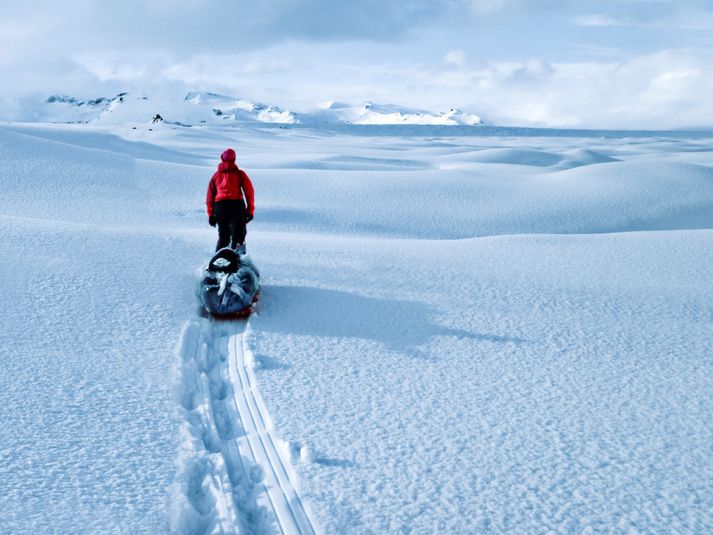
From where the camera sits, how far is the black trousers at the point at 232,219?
629cm

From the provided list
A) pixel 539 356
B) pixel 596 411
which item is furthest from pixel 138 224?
pixel 596 411

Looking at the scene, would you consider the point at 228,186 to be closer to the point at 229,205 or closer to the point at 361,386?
the point at 229,205

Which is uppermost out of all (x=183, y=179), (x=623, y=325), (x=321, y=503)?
(x=183, y=179)

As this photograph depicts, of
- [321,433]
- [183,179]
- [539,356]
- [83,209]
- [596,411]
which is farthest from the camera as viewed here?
[183,179]

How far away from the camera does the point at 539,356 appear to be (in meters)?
4.45

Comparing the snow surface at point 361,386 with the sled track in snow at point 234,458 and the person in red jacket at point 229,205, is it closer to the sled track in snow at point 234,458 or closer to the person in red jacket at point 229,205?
the sled track in snow at point 234,458

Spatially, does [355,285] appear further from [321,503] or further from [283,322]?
[321,503]

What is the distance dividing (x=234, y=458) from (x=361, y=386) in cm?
109

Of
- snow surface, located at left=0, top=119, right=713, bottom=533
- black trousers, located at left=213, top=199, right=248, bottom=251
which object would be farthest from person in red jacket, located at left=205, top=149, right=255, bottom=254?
snow surface, located at left=0, top=119, right=713, bottom=533

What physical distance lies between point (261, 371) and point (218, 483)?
1.33 meters

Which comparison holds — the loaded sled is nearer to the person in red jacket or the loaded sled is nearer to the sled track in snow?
the sled track in snow

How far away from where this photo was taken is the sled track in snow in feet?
8.78

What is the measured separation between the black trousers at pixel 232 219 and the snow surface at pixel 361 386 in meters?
0.54

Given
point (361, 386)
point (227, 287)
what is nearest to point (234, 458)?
point (361, 386)
